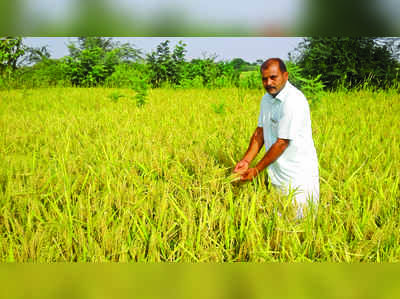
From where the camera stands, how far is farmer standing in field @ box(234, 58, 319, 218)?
1.05 metres

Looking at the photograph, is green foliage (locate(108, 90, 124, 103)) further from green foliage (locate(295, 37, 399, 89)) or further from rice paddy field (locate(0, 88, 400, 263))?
green foliage (locate(295, 37, 399, 89))

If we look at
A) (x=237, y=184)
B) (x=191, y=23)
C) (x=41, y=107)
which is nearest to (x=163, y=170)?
(x=237, y=184)

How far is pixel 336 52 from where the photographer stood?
4297mm

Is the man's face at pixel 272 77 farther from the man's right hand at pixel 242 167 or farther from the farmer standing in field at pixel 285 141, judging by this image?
the man's right hand at pixel 242 167

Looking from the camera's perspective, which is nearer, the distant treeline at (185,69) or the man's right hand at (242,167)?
the man's right hand at (242,167)

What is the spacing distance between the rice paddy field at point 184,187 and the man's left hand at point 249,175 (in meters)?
0.05

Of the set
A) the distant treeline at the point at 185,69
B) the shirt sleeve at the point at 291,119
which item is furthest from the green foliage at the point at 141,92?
the shirt sleeve at the point at 291,119

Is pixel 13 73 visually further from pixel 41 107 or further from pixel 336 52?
pixel 336 52

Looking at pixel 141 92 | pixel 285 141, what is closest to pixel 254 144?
pixel 285 141

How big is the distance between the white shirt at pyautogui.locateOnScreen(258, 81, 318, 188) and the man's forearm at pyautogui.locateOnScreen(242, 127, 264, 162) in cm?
5

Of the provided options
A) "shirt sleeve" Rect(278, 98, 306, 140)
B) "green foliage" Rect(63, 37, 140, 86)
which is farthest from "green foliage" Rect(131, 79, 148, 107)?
"shirt sleeve" Rect(278, 98, 306, 140)

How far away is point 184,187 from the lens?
1.53 m

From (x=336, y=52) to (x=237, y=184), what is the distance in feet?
12.4

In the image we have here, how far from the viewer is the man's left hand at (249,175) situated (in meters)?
1.17
